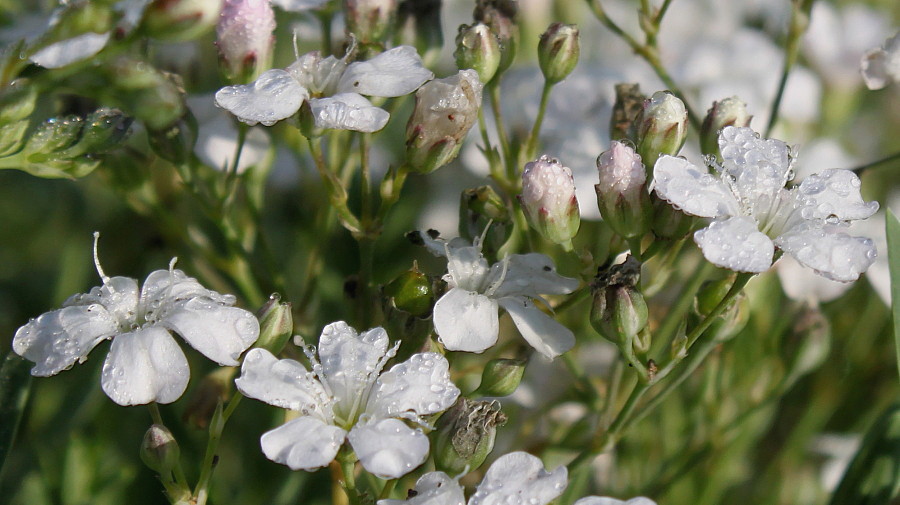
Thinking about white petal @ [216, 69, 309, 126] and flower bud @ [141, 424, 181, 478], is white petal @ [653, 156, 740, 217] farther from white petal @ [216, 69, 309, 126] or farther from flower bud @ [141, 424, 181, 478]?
flower bud @ [141, 424, 181, 478]

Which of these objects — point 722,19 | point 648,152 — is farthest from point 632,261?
point 722,19

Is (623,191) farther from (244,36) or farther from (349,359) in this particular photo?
(244,36)

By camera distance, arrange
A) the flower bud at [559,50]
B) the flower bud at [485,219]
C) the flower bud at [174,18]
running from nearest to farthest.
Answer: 1. the flower bud at [174,18]
2. the flower bud at [485,219]
3. the flower bud at [559,50]

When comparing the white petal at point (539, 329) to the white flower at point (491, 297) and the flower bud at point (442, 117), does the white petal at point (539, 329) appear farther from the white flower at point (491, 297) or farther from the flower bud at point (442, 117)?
the flower bud at point (442, 117)

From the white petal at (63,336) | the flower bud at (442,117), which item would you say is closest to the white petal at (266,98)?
the flower bud at (442,117)

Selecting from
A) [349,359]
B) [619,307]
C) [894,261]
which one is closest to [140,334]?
[349,359]

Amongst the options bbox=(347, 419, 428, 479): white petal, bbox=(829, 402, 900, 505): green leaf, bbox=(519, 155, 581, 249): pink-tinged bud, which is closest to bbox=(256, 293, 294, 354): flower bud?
bbox=(347, 419, 428, 479): white petal

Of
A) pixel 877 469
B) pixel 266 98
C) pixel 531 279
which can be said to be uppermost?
pixel 266 98
